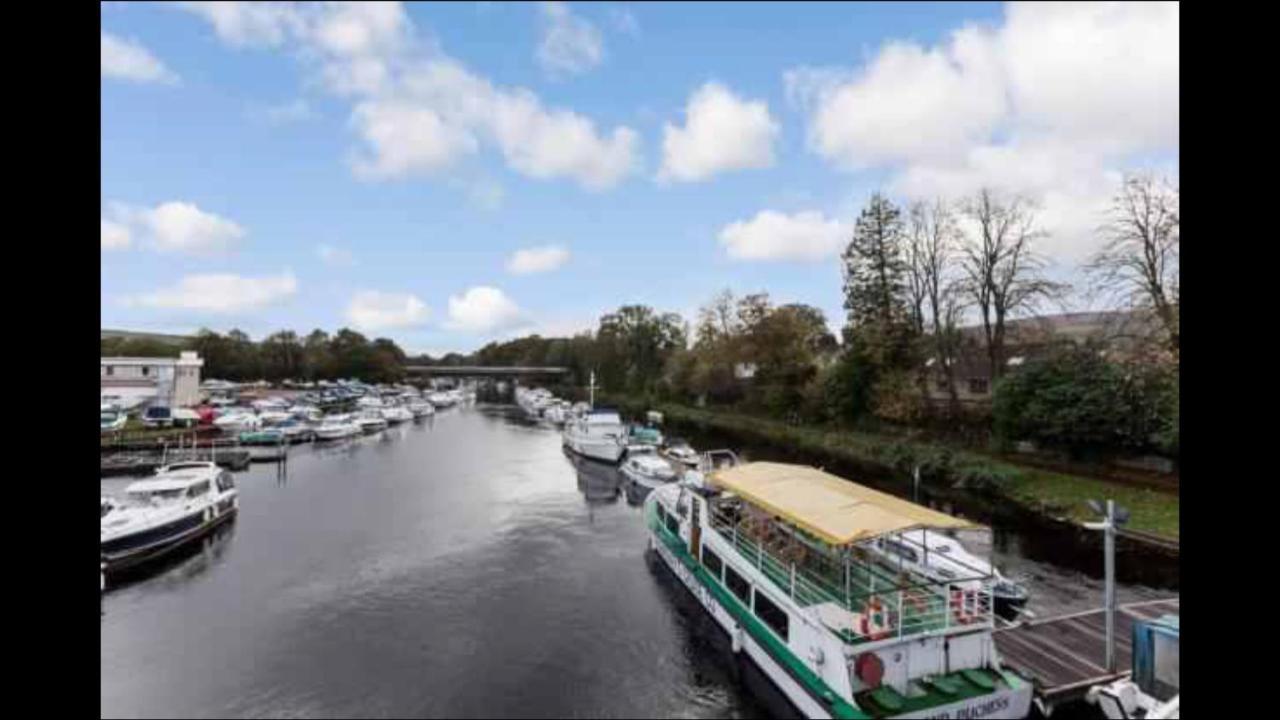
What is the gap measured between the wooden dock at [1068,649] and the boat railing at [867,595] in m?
0.85

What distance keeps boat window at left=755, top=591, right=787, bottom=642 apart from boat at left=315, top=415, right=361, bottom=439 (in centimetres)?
4443

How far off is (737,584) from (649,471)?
17.0 m

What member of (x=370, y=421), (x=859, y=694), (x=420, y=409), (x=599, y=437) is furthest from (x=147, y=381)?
(x=859, y=694)

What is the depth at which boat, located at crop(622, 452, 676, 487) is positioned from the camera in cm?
3122

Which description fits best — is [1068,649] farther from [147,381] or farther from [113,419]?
[147,381]

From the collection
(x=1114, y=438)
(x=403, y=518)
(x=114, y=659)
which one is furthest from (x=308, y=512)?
(x=1114, y=438)

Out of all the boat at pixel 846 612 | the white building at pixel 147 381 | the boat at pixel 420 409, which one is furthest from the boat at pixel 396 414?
the boat at pixel 846 612

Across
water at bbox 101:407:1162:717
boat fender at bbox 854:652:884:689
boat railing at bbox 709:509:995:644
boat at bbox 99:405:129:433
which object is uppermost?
boat at bbox 99:405:129:433

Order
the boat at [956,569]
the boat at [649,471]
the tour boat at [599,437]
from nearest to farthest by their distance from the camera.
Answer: the boat at [956,569]
the boat at [649,471]
the tour boat at [599,437]

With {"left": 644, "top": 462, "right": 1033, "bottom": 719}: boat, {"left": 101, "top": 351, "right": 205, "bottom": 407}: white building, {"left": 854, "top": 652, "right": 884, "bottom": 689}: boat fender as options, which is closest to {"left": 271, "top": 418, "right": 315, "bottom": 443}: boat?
{"left": 101, "top": 351, "right": 205, "bottom": 407}: white building

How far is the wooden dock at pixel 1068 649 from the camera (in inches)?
452

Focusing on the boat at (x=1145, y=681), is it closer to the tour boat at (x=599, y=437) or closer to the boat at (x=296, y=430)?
the tour boat at (x=599, y=437)

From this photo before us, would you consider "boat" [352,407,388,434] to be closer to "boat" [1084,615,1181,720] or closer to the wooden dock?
the wooden dock

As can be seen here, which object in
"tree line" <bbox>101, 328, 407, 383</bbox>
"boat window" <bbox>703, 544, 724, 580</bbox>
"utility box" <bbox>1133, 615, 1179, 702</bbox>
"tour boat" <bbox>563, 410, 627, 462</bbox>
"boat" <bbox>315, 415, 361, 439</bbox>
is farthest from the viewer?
"tree line" <bbox>101, 328, 407, 383</bbox>
